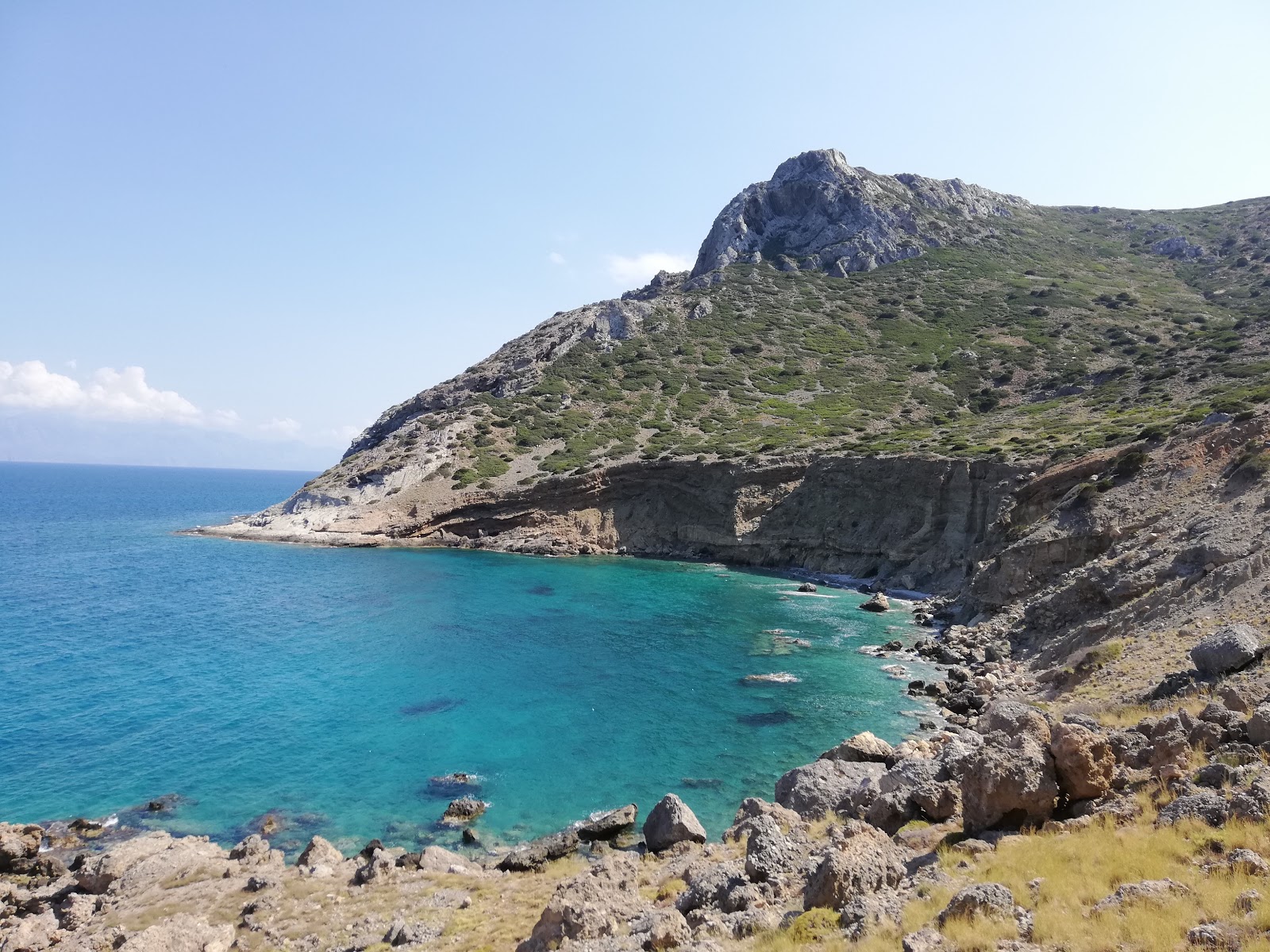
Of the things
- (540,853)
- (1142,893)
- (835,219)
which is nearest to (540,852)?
(540,853)

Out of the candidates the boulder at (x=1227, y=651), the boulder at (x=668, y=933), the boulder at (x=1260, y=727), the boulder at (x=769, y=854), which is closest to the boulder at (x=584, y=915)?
the boulder at (x=668, y=933)

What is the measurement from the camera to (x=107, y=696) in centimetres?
3178

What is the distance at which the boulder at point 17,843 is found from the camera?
18.7 meters

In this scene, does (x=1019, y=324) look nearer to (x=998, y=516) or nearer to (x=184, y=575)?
(x=998, y=516)

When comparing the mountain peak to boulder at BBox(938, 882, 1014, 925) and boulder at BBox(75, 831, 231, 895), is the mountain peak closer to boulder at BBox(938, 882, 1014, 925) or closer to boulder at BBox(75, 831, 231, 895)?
boulder at BBox(75, 831, 231, 895)

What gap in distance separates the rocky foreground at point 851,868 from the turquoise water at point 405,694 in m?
3.17

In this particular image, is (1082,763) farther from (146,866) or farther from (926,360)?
(926,360)

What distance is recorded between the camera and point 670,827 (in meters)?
18.3

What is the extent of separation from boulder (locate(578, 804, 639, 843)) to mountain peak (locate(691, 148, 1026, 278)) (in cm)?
12539

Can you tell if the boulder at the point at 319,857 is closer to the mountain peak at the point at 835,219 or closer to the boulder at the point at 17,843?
the boulder at the point at 17,843

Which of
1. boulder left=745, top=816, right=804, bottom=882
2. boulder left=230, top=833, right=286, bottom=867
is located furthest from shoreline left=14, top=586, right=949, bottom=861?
boulder left=745, top=816, right=804, bottom=882

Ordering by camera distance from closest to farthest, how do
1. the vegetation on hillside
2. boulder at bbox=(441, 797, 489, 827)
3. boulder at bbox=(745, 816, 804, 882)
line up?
boulder at bbox=(745, 816, 804, 882) → boulder at bbox=(441, 797, 489, 827) → the vegetation on hillside

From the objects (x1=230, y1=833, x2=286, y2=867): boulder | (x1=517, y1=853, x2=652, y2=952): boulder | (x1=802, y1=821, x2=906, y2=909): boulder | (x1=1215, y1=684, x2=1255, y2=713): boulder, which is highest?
(x1=1215, y1=684, x2=1255, y2=713): boulder

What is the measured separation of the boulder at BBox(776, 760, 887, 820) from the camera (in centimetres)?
1816
